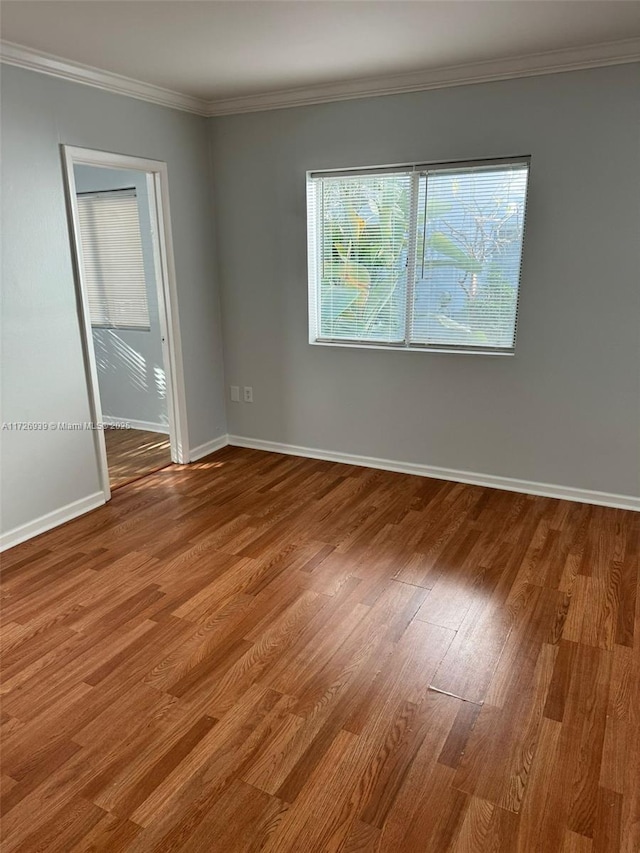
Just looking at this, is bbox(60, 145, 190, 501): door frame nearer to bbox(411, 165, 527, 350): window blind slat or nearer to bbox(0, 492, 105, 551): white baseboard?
bbox(0, 492, 105, 551): white baseboard

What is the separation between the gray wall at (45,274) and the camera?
→ 9.64 feet

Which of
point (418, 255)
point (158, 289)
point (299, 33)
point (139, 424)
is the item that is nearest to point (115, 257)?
point (158, 289)

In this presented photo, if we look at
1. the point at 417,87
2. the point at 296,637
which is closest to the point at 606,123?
the point at 417,87

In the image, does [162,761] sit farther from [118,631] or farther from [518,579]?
[518,579]

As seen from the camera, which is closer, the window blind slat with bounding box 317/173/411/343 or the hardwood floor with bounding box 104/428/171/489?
the window blind slat with bounding box 317/173/411/343

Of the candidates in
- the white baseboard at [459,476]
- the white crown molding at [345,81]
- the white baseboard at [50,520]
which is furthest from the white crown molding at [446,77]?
the white baseboard at [50,520]

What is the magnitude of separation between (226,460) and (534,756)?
3087 mm

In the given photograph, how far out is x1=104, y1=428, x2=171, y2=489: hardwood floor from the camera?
4.20 meters

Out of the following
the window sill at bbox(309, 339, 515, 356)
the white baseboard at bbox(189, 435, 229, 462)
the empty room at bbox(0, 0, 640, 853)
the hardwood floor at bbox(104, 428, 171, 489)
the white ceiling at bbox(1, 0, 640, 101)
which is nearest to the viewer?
the empty room at bbox(0, 0, 640, 853)

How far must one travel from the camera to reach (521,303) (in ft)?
11.4

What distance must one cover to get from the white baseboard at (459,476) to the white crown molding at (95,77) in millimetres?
2448

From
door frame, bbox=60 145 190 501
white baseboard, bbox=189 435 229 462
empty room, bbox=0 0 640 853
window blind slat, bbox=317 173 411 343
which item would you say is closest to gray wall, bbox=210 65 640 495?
empty room, bbox=0 0 640 853

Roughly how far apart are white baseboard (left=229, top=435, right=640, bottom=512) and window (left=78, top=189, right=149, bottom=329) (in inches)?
57.6

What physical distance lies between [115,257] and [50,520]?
2.52 m
